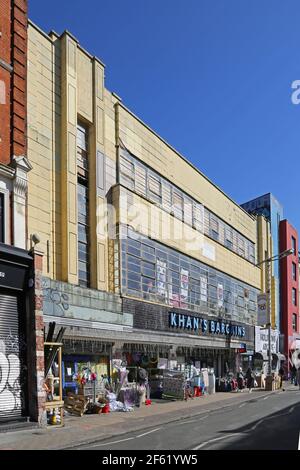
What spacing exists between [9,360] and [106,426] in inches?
128

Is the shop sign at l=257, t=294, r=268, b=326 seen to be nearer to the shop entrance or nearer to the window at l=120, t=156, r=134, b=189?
the window at l=120, t=156, r=134, b=189

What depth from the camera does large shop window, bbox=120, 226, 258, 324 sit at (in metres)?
26.4

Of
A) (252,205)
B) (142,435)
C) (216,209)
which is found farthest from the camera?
(252,205)

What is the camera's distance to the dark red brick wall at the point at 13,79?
59.5 feet

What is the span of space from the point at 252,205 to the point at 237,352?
1896 cm

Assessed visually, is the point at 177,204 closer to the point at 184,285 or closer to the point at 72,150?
the point at 184,285

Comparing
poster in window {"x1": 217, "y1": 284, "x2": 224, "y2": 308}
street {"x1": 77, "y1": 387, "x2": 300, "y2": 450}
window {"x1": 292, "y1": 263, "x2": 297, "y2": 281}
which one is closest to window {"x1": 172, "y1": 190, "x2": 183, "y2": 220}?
poster in window {"x1": 217, "y1": 284, "x2": 224, "y2": 308}

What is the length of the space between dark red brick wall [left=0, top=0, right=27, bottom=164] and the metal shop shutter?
4.30 metres

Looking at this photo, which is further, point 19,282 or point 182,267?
point 182,267

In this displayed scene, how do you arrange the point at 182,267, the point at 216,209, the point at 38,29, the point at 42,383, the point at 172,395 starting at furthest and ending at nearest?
1. the point at 216,209
2. the point at 182,267
3. the point at 172,395
4. the point at 38,29
5. the point at 42,383

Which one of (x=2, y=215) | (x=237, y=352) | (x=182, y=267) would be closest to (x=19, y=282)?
(x=2, y=215)

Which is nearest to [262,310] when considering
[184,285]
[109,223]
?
[184,285]

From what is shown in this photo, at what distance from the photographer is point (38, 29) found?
867 inches
